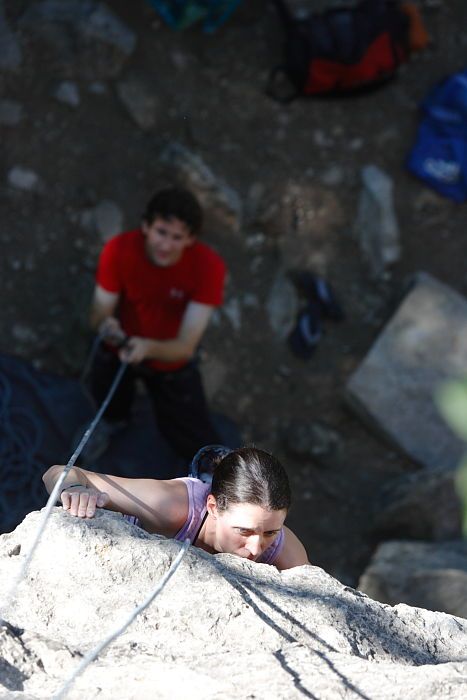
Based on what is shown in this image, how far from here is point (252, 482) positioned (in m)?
2.37

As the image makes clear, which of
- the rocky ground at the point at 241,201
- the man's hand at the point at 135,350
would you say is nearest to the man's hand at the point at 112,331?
the man's hand at the point at 135,350

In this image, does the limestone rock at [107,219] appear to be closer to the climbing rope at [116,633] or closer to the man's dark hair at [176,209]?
the man's dark hair at [176,209]

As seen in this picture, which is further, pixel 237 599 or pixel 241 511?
pixel 241 511

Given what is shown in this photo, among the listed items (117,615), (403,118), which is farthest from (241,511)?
(403,118)

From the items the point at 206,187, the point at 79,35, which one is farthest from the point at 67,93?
the point at 206,187

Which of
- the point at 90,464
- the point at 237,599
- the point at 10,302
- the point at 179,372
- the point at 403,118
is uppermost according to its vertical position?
the point at 237,599

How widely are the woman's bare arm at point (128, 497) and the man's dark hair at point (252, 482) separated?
0.46 ft

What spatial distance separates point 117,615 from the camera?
2021 millimetres

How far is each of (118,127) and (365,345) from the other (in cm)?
204

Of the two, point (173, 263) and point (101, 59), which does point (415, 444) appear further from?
point (101, 59)

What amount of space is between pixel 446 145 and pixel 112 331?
9.58 feet

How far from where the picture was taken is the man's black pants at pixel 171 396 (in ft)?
13.5

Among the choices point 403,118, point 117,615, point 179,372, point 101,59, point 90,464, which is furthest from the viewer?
point 403,118

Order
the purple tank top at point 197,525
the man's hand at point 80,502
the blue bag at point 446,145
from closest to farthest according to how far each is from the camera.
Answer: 1. the man's hand at point 80,502
2. the purple tank top at point 197,525
3. the blue bag at point 446,145
